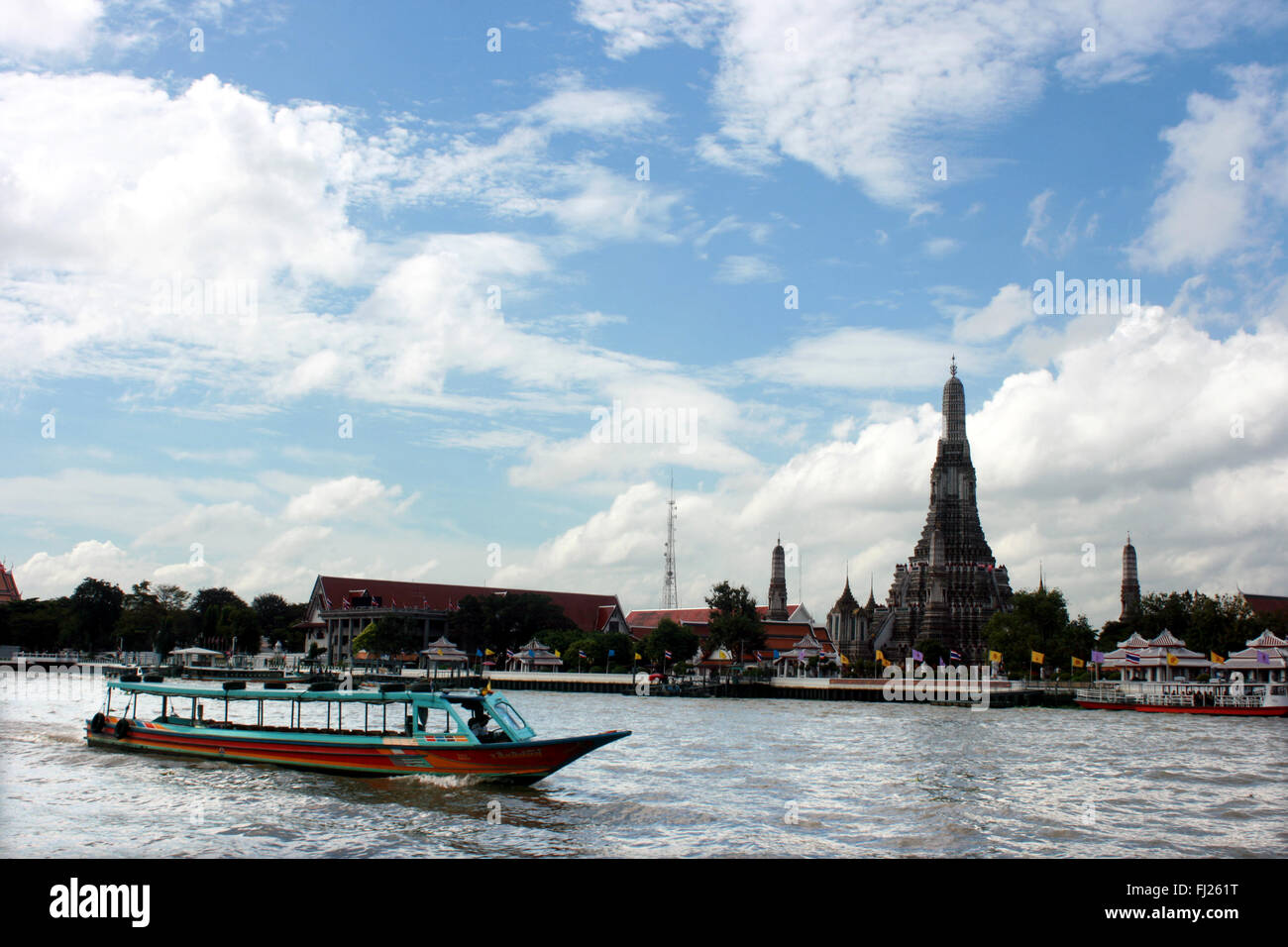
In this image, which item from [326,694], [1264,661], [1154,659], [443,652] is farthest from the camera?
[443,652]

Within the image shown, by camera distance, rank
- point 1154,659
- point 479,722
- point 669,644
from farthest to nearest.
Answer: point 669,644 < point 1154,659 < point 479,722

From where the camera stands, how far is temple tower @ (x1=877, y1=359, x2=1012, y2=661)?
10981 centimetres

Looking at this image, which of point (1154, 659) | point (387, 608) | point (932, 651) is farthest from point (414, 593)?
point (1154, 659)

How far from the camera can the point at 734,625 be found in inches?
3912

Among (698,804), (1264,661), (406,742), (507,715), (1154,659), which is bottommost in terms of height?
(1154,659)

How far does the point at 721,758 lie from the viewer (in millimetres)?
32125

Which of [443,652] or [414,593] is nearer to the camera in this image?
[443,652]

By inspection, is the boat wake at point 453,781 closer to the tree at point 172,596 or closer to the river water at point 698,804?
the river water at point 698,804

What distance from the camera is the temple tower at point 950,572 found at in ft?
360

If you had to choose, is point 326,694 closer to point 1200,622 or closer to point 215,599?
point 1200,622

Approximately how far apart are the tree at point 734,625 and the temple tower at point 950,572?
16818mm

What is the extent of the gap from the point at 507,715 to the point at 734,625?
7470 cm
